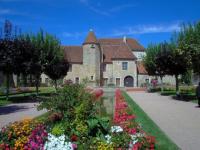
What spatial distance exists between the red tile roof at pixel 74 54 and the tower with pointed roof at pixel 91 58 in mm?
1427

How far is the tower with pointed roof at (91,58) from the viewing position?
61812mm

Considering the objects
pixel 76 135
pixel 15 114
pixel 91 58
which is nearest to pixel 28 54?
pixel 15 114

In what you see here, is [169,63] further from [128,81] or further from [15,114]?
[128,81]

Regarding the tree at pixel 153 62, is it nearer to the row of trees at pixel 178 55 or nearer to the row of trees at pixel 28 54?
the row of trees at pixel 178 55

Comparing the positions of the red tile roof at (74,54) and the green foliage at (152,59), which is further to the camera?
the red tile roof at (74,54)

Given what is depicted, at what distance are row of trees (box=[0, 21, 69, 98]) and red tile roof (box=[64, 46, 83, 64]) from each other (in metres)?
30.3

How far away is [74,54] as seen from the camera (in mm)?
64562

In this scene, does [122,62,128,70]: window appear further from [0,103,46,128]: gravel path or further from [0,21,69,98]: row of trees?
[0,103,46,128]: gravel path

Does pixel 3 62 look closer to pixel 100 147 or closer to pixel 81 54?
pixel 100 147

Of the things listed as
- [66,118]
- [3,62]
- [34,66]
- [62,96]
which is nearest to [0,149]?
[66,118]

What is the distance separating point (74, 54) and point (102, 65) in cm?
587

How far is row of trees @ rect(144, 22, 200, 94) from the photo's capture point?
2333 cm

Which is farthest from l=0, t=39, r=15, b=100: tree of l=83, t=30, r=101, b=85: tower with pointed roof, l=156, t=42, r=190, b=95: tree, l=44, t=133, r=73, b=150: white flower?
l=83, t=30, r=101, b=85: tower with pointed roof

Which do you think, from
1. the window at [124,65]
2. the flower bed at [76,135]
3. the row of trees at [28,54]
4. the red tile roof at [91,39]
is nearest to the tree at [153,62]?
the row of trees at [28,54]
